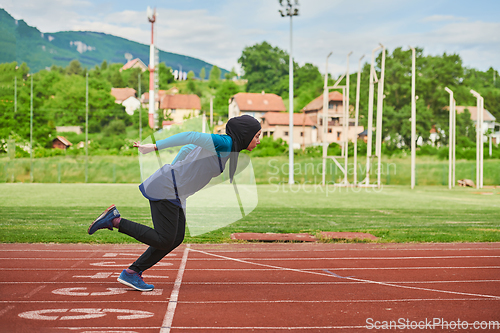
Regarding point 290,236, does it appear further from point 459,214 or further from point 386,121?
point 386,121

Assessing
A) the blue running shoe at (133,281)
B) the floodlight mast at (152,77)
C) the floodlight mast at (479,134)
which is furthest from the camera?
the floodlight mast at (152,77)

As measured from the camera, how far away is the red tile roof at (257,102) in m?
98.8

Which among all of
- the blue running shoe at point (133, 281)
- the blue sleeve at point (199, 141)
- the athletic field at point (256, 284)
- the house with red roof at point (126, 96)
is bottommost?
the athletic field at point (256, 284)

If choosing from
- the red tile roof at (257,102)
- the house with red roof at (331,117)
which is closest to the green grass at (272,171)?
the house with red roof at (331,117)

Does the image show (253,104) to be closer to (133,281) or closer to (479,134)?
(479,134)

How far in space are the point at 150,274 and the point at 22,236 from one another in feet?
16.7

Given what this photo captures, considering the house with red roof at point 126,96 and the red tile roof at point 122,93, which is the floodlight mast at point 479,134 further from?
the red tile roof at point 122,93

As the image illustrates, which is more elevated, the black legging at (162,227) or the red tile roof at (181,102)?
the red tile roof at (181,102)

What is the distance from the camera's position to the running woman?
5027 millimetres

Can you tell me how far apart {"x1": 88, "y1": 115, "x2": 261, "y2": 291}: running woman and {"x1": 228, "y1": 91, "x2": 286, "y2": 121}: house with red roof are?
299 feet

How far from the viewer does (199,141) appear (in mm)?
4973

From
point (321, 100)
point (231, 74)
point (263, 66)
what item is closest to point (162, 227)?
point (321, 100)

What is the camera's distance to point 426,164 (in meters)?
40.9

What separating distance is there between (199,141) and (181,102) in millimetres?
120990
